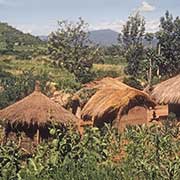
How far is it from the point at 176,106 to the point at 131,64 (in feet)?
35.5

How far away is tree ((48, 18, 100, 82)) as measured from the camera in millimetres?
29062

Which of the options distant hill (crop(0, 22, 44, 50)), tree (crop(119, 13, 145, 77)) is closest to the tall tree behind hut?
tree (crop(119, 13, 145, 77))

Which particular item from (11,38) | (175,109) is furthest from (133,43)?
(11,38)

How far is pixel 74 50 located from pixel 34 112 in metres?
14.5

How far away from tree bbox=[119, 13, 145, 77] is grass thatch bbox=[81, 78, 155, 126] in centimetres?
1006

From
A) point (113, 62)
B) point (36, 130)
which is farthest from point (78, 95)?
point (113, 62)

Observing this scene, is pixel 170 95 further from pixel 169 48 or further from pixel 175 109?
pixel 169 48

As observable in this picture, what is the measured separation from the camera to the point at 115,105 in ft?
58.0

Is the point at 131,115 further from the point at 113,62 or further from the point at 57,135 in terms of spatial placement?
the point at 113,62

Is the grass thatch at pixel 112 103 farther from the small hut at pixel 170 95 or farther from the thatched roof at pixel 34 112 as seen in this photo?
the thatched roof at pixel 34 112

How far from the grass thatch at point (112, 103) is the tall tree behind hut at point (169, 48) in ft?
27.7

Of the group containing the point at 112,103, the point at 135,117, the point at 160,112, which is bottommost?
the point at 160,112

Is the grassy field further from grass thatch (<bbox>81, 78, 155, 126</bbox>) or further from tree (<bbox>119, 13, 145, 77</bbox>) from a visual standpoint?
grass thatch (<bbox>81, 78, 155, 126</bbox>)

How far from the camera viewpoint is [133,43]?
30453 mm
